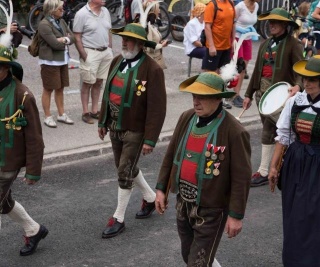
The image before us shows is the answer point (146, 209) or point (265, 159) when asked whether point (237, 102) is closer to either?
point (265, 159)

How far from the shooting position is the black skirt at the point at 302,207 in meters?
5.37

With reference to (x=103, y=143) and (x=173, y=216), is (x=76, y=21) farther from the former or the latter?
(x=173, y=216)

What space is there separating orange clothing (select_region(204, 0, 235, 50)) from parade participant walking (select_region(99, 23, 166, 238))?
441 centimetres

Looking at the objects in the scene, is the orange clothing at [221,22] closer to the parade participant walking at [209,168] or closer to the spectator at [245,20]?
the spectator at [245,20]

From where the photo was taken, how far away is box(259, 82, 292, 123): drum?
23.0 feet

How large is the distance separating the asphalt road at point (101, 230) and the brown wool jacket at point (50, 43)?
1.85 metres

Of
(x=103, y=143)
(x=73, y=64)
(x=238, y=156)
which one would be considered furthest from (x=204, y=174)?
(x=73, y=64)

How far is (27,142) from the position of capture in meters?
5.78

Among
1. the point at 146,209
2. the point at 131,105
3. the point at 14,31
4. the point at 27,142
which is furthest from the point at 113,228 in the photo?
the point at 14,31

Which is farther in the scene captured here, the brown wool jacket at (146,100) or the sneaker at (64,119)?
the sneaker at (64,119)

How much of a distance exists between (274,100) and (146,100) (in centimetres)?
142

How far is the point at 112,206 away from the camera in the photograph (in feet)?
24.5

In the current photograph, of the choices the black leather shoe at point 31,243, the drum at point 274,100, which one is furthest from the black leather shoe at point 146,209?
the drum at point 274,100

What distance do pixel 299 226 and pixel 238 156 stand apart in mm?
920
